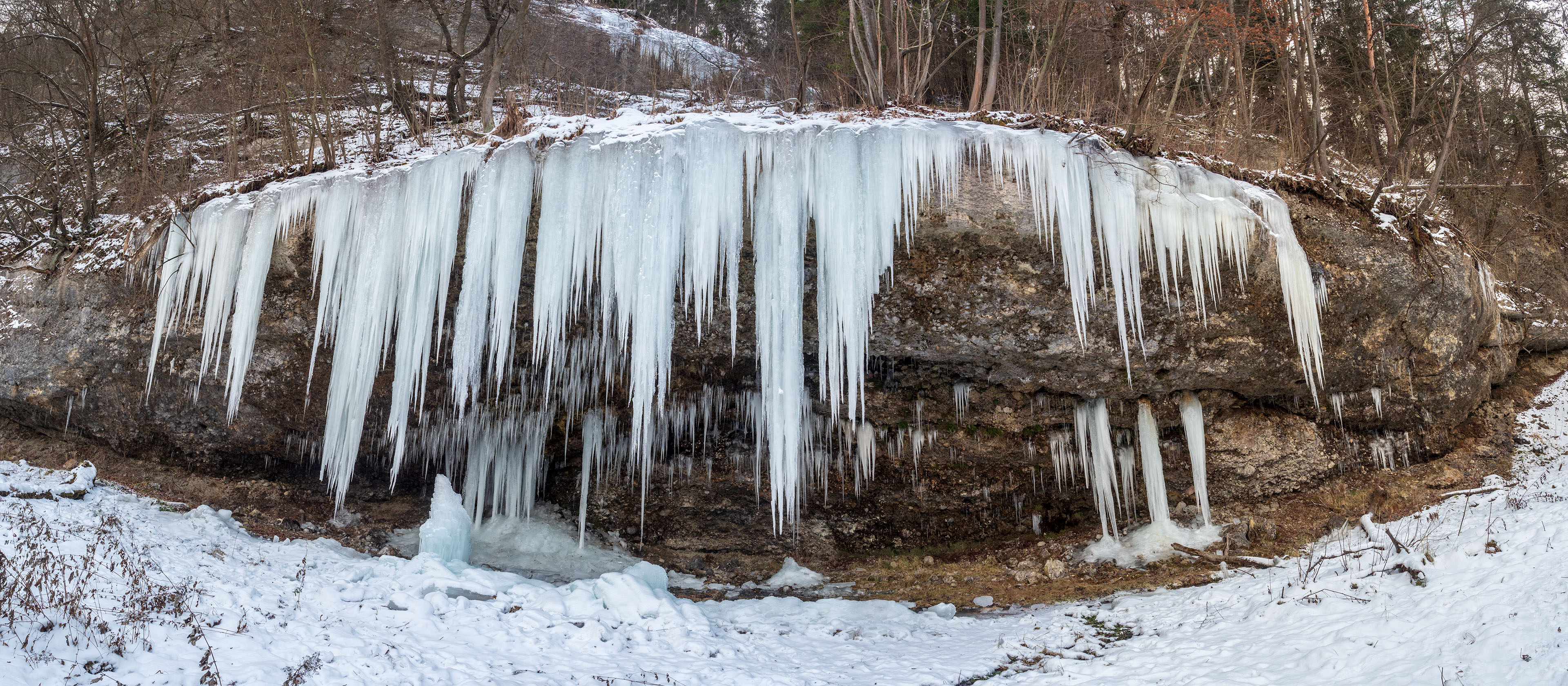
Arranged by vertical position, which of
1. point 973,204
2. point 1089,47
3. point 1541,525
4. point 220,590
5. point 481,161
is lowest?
point 220,590

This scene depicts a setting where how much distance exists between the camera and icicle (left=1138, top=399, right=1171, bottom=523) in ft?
28.6

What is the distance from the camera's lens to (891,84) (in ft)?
36.4

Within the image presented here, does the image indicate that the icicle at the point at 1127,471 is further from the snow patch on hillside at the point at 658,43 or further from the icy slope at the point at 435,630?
the snow patch on hillside at the point at 658,43

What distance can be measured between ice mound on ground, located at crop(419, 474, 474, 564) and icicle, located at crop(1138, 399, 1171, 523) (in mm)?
7536

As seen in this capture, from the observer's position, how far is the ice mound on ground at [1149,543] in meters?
8.47

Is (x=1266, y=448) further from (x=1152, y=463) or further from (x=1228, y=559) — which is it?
(x=1228, y=559)

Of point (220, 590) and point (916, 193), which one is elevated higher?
point (916, 193)

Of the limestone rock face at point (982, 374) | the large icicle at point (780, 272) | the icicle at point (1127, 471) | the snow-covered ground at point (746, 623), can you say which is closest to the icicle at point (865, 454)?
the limestone rock face at point (982, 374)

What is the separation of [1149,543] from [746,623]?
191 inches

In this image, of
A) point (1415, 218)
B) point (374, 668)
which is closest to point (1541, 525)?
point (1415, 218)

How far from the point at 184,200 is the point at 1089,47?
1172 centimetres

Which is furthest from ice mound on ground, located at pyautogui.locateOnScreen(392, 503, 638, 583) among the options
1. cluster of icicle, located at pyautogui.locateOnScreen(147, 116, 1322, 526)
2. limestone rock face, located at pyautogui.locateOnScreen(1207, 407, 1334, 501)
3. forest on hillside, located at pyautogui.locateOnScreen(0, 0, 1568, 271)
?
limestone rock face, located at pyautogui.locateOnScreen(1207, 407, 1334, 501)

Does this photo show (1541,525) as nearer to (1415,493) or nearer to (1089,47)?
(1415,493)

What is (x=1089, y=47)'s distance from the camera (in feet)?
36.6
